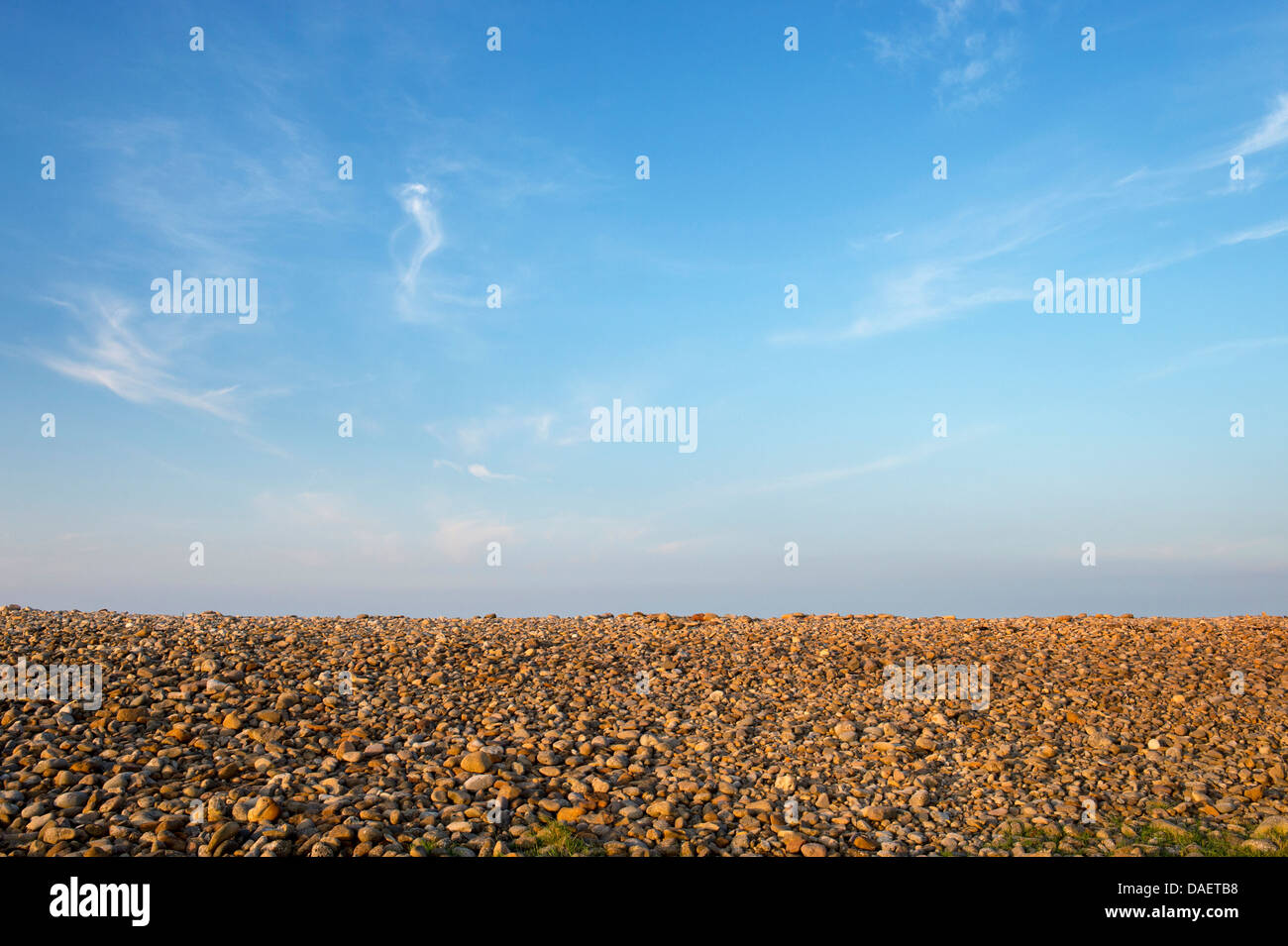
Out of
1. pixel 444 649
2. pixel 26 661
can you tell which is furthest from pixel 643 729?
pixel 26 661

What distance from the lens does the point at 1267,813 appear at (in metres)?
11.5

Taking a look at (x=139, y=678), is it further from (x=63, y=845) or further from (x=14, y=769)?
(x=63, y=845)

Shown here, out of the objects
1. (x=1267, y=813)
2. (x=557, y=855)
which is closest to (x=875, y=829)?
(x=557, y=855)

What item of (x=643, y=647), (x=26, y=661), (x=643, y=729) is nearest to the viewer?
(x=643, y=729)

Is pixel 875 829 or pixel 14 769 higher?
pixel 14 769

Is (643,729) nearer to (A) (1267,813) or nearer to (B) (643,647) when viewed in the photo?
(B) (643,647)

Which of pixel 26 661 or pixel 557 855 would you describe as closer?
pixel 557 855
